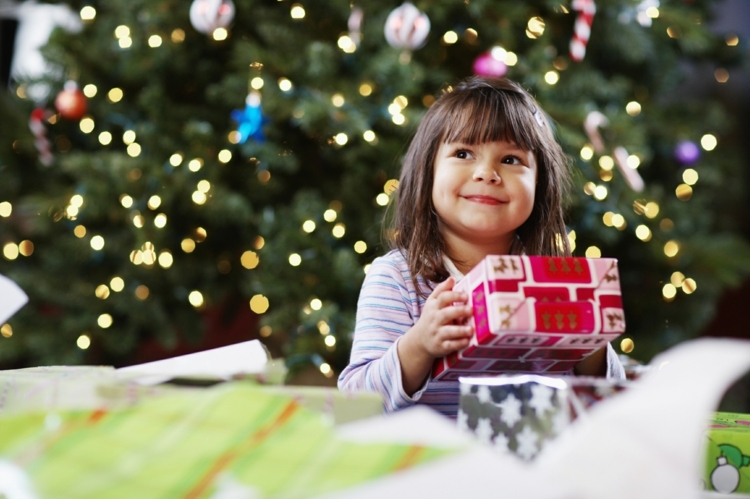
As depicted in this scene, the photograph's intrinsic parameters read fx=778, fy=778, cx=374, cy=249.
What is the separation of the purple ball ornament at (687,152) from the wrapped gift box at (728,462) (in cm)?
169

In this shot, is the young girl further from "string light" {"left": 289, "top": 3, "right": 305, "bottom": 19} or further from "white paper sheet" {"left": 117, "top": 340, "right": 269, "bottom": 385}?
"string light" {"left": 289, "top": 3, "right": 305, "bottom": 19}

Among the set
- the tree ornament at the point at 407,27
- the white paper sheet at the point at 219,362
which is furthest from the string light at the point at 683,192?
the white paper sheet at the point at 219,362

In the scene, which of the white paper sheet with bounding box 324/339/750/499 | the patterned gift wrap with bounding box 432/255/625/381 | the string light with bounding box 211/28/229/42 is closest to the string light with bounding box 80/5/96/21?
the string light with bounding box 211/28/229/42

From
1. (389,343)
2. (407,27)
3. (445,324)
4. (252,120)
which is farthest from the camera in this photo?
(252,120)

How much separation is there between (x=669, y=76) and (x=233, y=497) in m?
2.26

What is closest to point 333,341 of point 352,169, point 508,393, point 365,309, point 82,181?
point 352,169

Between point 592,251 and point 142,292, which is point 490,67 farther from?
point 142,292

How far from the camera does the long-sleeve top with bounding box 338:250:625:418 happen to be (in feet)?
2.48

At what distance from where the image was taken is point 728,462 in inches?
22.0

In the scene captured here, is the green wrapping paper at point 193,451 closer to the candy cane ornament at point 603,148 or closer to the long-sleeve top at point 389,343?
the long-sleeve top at point 389,343

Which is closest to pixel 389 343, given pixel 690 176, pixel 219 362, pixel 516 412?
pixel 219 362

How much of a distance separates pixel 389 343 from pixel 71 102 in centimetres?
144

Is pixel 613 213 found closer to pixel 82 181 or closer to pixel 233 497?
pixel 82 181

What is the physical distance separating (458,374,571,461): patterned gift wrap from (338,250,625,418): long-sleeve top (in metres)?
0.38
